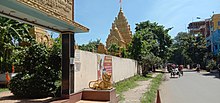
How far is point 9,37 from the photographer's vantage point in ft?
51.2

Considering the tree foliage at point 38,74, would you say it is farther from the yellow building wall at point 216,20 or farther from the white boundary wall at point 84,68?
the yellow building wall at point 216,20

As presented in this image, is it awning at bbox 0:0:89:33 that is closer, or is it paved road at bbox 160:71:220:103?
awning at bbox 0:0:89:33

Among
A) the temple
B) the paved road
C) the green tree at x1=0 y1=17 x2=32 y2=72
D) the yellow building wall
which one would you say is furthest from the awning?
the yellow building wall

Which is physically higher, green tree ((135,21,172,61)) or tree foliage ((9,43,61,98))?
green tree ((135,21,172,61))

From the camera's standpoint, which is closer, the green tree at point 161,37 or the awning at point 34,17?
the awning at point 34,17

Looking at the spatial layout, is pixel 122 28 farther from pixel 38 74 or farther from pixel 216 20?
pixel 38 74

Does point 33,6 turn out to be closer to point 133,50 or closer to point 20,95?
point 20,95

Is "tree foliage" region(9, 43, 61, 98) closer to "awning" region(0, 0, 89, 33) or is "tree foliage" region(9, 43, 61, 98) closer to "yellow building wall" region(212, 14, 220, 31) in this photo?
"awning" region(0, 0, 89, 33)

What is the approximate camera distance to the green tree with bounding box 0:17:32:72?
14.7m

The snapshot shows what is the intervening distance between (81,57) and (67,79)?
7.87 ft

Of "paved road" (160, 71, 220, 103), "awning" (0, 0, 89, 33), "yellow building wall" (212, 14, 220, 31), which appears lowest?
"paved road" (160, 71, 220, 103)

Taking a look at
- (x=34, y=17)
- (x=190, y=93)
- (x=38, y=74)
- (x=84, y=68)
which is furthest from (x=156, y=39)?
(x=34, y=17)

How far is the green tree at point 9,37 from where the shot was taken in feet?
48.3

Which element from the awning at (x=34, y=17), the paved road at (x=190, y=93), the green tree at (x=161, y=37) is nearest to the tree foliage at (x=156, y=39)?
the green tree at (x=161, y=37)
